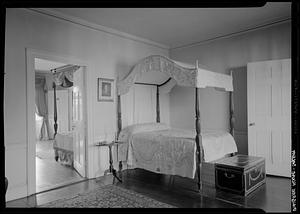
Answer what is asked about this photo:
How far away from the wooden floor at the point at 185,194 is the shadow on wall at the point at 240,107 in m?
0.79

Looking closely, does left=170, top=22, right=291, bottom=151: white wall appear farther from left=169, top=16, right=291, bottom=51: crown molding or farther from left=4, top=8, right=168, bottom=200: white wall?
left=4, top=8, right=168, bottom=200: white wall

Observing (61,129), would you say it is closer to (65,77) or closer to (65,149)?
(65,77)

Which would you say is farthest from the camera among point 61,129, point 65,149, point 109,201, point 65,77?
point 61,129

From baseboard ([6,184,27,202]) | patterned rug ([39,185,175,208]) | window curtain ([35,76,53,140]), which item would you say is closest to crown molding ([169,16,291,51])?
patterned rug ([39,185,175,208])

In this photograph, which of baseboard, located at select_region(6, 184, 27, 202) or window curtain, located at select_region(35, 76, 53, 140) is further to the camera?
window curtain, located at select_region(35, 76, 53, 140)

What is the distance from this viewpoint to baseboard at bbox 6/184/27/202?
103 inches

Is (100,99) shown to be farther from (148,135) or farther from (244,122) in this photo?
(244,122)

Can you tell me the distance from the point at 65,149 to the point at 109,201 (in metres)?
2.43

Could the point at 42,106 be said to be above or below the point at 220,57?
below

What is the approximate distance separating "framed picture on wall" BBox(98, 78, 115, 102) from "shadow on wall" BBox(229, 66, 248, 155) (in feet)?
7.52

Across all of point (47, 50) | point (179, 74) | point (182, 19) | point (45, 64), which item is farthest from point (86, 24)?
point (45, 64)

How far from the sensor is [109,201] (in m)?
2.53

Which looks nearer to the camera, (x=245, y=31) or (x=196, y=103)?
(x=196, y=103)

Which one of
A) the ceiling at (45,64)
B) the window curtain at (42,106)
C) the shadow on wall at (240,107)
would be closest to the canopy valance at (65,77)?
the ceiling at (45,64)
